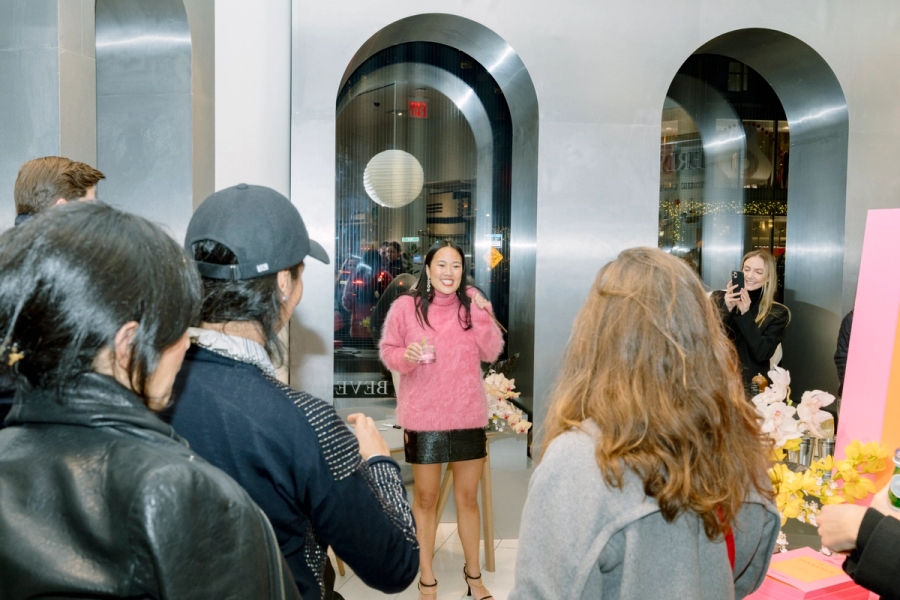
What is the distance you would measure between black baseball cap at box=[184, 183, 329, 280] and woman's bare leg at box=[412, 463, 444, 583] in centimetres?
231

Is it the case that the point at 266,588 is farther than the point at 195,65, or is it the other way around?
the point at 195,65

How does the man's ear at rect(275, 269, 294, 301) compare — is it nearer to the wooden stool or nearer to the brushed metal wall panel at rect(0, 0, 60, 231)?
the brushed metal wall panel at rect(0, 0, 60, 231)

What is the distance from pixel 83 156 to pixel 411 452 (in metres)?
1.98

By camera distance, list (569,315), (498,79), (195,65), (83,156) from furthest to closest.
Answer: (498,79), (569,315), (195,65), (83,156)

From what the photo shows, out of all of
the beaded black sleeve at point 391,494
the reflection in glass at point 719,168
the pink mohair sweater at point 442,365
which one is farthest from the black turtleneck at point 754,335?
the beaded black sleeve at point 391,494

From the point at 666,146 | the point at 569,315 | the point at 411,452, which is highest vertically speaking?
the point at 666,146

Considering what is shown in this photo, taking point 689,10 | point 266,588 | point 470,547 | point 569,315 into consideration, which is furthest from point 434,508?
point 689,10

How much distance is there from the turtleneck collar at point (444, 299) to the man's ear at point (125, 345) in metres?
2.68

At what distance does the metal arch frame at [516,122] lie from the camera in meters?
4.41

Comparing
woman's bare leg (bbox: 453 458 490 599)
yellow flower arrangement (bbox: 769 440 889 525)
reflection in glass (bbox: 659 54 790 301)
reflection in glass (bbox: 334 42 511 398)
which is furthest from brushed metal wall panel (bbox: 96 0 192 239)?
reflection in glass (bbox: 659 54 790 301)

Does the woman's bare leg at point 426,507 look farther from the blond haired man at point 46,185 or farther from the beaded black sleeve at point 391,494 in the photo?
the beaded black sleeve at point 391,494

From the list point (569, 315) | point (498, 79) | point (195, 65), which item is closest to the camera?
point (195, 65)

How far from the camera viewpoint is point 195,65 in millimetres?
3828

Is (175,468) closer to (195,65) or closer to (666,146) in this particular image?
(195,65)
